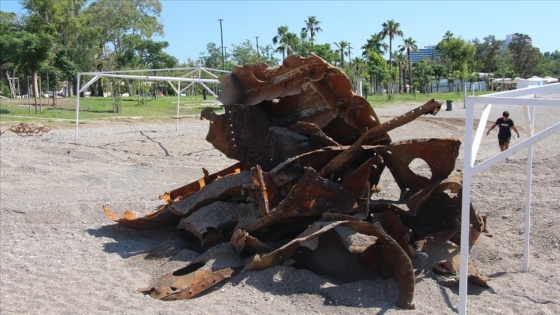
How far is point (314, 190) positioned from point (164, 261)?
1.95 metres

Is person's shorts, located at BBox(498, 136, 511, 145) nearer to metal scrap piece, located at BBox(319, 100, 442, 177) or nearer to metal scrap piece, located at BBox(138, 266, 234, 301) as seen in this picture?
metal scrap piece, located at BBox(319, 100, 442, 177)

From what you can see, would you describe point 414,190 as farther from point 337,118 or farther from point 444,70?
point 444,70

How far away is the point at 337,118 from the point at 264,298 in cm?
248

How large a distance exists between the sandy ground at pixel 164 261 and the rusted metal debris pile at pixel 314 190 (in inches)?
9.8

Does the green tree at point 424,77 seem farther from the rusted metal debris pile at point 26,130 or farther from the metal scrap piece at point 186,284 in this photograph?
the metal scrap piece at point 186,284

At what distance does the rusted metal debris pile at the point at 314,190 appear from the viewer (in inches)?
232

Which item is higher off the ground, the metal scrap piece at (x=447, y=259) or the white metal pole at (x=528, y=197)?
the white metal pole at (x=528, y=197)

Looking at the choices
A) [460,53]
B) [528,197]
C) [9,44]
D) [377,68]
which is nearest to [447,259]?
[528,197]

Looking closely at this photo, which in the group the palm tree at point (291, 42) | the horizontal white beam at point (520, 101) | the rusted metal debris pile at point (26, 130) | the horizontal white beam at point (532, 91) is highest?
the palm tree at point (291, 42)

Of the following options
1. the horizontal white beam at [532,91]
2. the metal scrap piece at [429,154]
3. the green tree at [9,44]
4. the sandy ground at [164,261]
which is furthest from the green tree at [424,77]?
the horizontal white beam at [532,91]

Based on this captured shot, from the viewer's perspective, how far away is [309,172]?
6.05 meters

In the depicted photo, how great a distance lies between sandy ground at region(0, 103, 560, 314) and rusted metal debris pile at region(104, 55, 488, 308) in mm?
248

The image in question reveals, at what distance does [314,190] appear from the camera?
20.3 feet

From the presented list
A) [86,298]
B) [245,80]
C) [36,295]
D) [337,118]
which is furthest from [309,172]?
[36,295]
